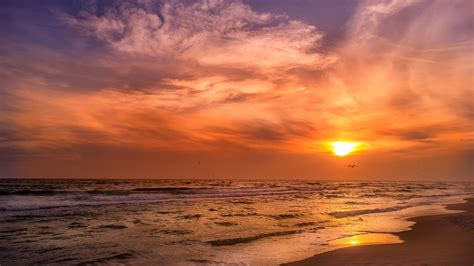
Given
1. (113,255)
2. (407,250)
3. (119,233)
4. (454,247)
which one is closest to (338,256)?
(407,250)

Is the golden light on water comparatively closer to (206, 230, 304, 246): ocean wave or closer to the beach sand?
the beach sand

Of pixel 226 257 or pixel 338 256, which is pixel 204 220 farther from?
pixel 338 256

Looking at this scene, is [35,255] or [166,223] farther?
[166,223]

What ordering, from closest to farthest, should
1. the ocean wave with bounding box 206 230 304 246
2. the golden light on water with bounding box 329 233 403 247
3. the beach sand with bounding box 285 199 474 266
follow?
the beach sand with bounding box 285 199 474 266 → the golden light on water with bounding box 329 233 403 247 → the ocean wave with bounding box 206 230 304 246

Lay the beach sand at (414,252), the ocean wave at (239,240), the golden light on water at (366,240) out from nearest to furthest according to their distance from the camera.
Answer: the beach sand at (414,252), the golden light on water at (366,240), the ocean wave at (239,240)

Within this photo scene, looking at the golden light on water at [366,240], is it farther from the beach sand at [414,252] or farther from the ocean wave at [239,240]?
the ocean wave at [239,240]

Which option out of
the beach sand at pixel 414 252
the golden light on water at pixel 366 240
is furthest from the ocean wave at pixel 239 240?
the beach sand at pixel 414 252

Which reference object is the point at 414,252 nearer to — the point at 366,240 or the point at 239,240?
the point at 366,240

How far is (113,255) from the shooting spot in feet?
36.0

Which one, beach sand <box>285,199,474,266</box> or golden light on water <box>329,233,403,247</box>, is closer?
beach sand <box>285,199,474,266</box>

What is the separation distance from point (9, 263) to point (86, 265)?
7.55 ft

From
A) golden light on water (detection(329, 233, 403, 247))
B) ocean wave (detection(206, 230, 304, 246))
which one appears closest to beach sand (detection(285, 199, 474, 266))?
golden light on water (detection(329, 233, 403, 247))

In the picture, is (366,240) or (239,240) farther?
(239,240)

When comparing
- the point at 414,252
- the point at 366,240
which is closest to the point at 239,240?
the point at 366,240
